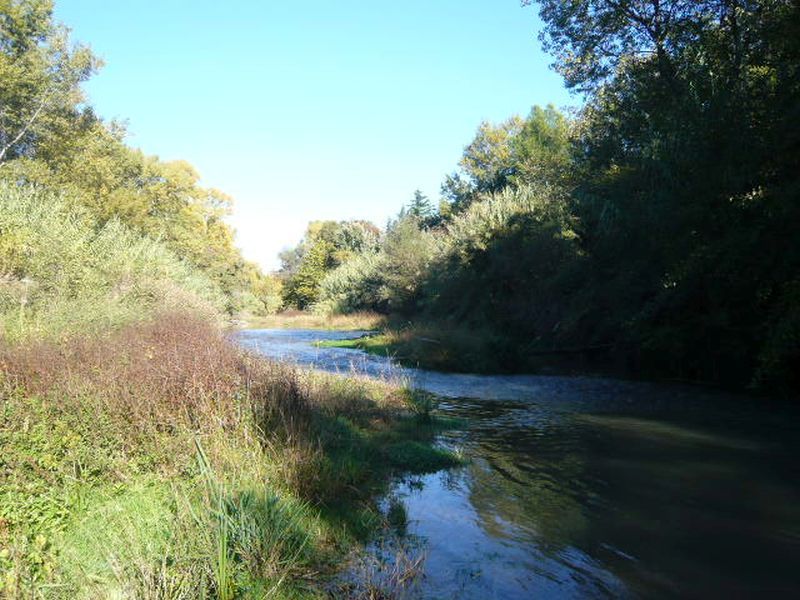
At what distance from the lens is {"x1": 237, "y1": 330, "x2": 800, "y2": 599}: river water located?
5.78 m

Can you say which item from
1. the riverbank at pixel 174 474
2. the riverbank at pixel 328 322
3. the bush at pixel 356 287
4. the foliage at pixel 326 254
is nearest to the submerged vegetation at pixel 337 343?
the riverbank at pixel 174 474

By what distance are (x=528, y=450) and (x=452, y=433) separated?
1.84 meters

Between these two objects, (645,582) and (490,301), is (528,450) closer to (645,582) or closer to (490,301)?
(645,582)

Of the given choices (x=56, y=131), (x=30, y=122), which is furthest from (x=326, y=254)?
(x=30, y=122)

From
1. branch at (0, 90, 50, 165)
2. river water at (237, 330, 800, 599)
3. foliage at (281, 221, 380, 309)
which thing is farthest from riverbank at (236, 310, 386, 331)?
river water at (237, 330, 800, 599)

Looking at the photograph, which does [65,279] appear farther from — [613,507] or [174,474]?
[613,507]

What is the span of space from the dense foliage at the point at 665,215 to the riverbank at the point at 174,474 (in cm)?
972

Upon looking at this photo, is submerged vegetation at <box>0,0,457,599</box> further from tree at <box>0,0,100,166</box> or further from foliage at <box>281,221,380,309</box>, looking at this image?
foliage at <box>281,221,380,309</box>

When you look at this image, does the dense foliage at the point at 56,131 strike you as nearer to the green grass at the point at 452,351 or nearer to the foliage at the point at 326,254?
the green grass at the point at 452,351

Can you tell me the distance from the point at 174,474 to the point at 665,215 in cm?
1500

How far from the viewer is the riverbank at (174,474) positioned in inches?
173

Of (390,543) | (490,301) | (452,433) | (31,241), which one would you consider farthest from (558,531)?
(490,301)

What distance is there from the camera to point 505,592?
18.0 feet

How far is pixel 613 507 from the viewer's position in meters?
7.80
